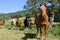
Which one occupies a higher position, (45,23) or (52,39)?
(45,23)

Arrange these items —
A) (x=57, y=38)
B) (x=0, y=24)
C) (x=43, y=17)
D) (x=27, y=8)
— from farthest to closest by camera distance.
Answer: (x=27, y=8), (x=0, y=24), (x=57, y=38), (x=43, y=17)

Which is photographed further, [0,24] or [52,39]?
[0,24]

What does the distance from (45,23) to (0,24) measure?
14469 millimetres

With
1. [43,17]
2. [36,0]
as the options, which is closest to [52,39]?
[43,17]

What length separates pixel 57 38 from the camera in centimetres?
1237

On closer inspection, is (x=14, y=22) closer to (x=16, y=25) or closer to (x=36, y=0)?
(x=16, y=25)

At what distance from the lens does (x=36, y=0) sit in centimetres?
3178

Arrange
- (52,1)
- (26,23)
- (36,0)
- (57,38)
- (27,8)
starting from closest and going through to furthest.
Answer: (57,38) < (26,23) < (52,1) < (36,0) < (27,8)

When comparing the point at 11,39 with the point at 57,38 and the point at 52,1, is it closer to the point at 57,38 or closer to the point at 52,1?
the point at 57,38

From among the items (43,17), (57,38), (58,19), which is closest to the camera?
(43,17)

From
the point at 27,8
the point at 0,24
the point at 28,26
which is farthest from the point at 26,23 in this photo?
the point at 27,8

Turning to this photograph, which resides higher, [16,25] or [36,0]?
[36,0]

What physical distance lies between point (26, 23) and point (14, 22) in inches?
56.3

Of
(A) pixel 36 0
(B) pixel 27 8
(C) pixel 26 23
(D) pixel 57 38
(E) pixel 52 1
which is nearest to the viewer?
(D) pixel 57 38
